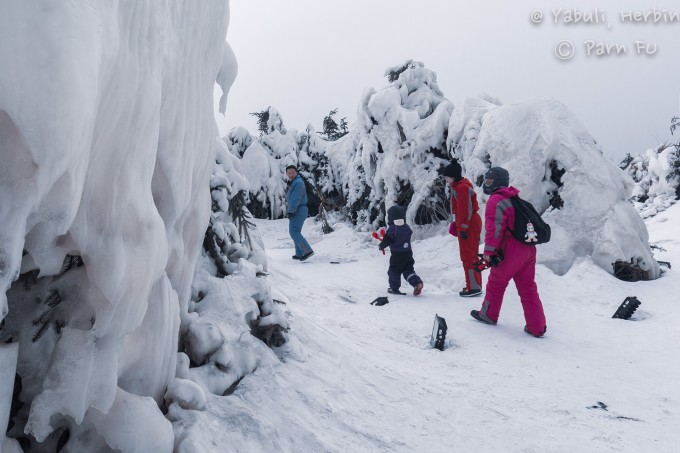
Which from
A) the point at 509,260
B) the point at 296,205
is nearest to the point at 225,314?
the point at 509,260

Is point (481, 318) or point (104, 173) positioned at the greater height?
point (104, 173)

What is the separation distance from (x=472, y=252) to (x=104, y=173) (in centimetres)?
529

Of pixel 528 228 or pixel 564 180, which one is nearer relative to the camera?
pixel 528 228

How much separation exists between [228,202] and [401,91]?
9321mm

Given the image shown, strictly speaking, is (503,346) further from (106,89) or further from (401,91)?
(401,91)

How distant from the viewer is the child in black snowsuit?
6.34 m

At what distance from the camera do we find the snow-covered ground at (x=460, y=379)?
2.30 meters

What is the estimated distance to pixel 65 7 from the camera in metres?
1.17

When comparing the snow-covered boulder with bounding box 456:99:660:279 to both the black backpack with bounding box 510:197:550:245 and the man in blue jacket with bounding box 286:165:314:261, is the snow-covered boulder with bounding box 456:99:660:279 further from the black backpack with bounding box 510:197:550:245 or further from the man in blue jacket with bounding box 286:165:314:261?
the man in blue jacket with bounding box 286:165:314:261

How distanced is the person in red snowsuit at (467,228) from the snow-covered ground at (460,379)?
1.02 ft

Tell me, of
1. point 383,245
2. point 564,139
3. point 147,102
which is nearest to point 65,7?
point 147,102

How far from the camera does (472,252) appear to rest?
6.14m

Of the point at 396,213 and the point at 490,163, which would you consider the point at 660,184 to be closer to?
the point at 490,163

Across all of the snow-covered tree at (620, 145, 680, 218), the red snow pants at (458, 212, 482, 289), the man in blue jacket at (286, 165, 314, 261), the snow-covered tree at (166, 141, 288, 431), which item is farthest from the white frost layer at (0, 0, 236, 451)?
the snow-covered tree at (620, 145, 680, 218)
